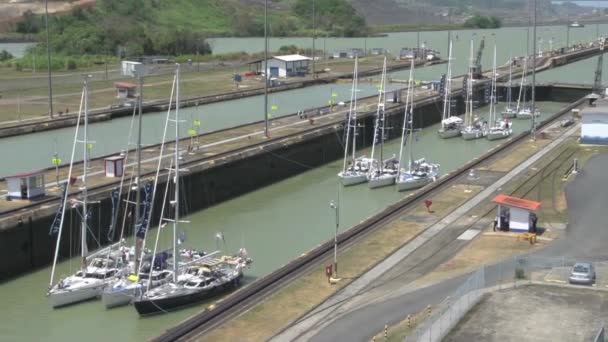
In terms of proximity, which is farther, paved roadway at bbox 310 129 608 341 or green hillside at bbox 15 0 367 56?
green hillside at bbox 15 0 367 56

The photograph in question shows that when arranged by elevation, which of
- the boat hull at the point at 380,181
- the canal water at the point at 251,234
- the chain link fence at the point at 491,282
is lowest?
the canal water at the point at 251,234

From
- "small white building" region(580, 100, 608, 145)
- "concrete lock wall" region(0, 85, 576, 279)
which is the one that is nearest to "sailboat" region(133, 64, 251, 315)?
"concrete lock wall" region(0, 85, 576, 279)

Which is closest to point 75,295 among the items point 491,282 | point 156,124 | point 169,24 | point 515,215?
point 491,282

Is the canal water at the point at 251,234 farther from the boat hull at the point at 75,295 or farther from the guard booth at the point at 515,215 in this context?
the guard booth at the point at 515,215

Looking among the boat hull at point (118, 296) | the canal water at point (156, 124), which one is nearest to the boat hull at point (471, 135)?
the canal water at point (156, 124)

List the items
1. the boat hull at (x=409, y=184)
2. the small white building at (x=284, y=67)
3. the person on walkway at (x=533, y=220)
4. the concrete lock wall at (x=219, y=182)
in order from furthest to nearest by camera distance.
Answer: the small white building at (x=284, y=67) < the boat hull at (x=409, y=184) < the person on walkway at (x=533, y=220) < the concrete lock wall at (x=219, y=182)

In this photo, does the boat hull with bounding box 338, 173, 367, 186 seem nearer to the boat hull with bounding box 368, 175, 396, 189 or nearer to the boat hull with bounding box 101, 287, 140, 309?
the boat hull with bounding box 368, 175, 396, 189
